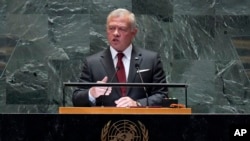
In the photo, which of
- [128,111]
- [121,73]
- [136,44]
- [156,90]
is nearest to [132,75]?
[121,73]

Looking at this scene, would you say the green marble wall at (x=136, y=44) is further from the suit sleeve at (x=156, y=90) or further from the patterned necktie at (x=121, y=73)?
the patterned necktie at (x=121, y=73)

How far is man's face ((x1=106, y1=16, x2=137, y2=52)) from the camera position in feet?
23.6

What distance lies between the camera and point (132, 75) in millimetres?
7098

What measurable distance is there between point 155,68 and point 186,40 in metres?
2.25

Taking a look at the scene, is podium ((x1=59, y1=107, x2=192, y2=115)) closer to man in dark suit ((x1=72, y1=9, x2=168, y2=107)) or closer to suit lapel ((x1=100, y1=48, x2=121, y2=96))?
man in dark suit ((x1=72, y1=9, x2=168, y2=107))

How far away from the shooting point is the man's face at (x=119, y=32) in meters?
7.20

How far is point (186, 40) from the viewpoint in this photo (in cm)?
945

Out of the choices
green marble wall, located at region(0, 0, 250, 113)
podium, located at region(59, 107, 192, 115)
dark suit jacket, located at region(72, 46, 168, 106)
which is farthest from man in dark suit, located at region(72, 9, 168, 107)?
green marble wall, located at region(0, 0, 250, 113)
